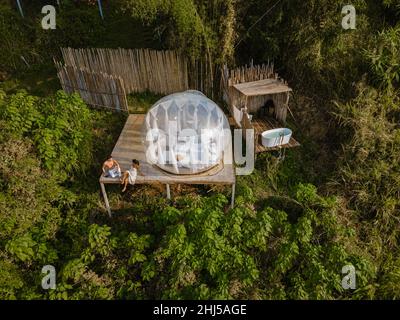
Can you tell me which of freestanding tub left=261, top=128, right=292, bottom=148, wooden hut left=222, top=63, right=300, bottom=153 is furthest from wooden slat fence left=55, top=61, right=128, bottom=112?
freestanding tub left=261, top=128, right=292, bottom=148

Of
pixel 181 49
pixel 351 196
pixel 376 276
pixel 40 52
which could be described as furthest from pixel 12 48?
pixel 376 276

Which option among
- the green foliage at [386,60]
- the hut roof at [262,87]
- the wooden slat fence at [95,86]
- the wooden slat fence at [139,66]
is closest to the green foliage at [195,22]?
the wooden slat fence at [139,66]

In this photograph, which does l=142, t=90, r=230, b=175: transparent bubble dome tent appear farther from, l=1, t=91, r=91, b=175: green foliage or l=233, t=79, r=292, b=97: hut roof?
l=1, t=91, r=91, b=175: green foliage

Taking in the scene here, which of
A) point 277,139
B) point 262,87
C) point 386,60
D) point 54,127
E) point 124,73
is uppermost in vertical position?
point 386,60

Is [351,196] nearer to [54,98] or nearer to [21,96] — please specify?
[54,98]

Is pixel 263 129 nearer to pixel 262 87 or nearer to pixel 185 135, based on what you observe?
pixel 262 87

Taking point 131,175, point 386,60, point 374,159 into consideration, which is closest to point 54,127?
point 131,175
